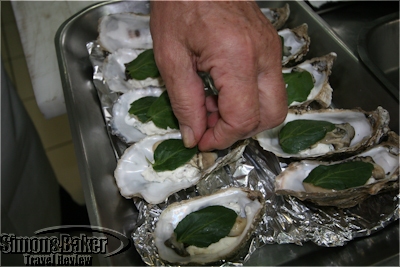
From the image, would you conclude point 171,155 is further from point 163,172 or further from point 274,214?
point 274,214

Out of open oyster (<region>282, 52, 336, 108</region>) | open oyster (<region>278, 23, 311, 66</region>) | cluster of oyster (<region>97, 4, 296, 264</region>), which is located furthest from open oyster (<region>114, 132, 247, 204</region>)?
open oyster (<region>278, 23, 311, 66</region>)

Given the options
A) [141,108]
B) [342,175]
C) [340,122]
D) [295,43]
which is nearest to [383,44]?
[295,43]

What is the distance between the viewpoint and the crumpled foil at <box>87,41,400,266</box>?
0.96 m

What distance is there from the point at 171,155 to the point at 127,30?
2.28 ft

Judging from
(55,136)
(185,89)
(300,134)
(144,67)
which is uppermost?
(185,89)

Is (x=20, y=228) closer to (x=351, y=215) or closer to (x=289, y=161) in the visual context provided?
(x=289, y=161)

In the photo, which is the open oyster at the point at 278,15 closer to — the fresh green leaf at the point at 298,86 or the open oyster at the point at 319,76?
the open oyster at the point at 319,76

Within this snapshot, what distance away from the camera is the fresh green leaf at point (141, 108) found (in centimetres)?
122

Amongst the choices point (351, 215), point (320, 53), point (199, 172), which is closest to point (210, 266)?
point (199, 172)

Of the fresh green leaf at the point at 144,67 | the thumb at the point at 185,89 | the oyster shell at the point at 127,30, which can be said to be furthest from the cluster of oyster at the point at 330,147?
the oyster shell at the point at 127,30

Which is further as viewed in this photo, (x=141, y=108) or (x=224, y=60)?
(x=141, y=108)

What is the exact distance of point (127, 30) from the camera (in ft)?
5.03

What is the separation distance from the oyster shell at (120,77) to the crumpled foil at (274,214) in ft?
0.68

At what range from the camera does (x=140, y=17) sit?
154 cm
